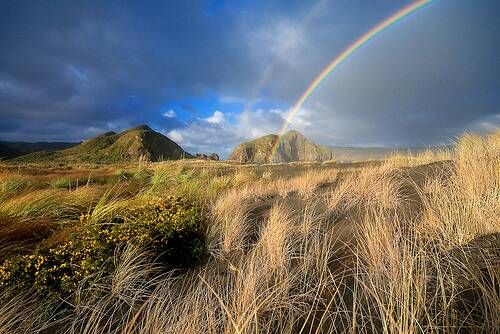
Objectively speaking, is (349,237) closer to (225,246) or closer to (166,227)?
(225,246)

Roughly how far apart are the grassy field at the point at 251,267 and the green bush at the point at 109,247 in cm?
2

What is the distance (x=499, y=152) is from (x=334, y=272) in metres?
5.49

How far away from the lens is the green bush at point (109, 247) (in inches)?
137

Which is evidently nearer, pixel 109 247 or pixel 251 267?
pixel 251 267

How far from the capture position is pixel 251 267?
107 inches

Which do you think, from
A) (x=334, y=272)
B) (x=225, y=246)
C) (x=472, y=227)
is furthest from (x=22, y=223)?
(x=472, y=227)

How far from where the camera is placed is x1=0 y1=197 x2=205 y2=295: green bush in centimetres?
348

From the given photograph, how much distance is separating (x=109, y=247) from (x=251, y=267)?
2.20 meters

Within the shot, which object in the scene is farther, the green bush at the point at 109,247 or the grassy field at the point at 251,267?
the green bush at the point at 109,247

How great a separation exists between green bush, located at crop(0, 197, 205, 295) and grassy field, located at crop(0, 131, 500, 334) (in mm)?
16

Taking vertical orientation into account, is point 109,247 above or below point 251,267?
below

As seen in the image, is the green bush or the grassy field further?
A: the green bush

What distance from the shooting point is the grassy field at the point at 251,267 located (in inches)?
86.9

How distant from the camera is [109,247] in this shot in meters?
4.07
